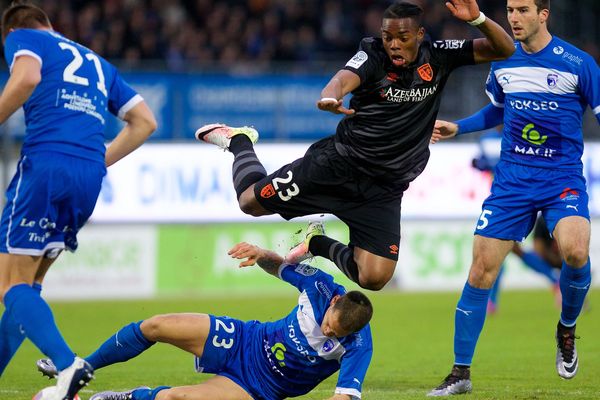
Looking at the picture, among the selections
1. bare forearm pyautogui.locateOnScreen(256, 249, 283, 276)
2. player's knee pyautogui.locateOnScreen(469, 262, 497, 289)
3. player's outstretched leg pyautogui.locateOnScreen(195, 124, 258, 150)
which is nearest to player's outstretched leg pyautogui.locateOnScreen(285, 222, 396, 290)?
bare forearm pyautogui.locateOnScreen(256, 249, 283, 276)

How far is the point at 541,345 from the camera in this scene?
38.4 ft

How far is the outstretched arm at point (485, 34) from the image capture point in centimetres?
770

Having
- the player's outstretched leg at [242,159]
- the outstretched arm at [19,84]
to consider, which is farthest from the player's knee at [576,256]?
the outstretched arm at [19,84]

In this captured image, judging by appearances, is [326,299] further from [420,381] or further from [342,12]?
[342,12]

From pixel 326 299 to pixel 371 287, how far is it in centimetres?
118

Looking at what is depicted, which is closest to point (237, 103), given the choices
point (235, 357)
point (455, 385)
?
point (455, 385)

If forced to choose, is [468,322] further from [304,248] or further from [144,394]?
[144,394]

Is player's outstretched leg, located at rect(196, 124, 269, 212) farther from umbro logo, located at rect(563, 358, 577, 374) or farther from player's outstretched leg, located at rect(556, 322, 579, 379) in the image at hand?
umbro logo, located at rect(563, 358, 577, 374)

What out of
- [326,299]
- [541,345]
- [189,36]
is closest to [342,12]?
[189,36]

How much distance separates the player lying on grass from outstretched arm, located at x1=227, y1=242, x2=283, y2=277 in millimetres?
446

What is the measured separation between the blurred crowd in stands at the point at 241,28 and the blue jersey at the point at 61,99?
1259 centimetres

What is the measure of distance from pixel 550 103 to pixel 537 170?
0.54m

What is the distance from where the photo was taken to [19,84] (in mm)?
6312

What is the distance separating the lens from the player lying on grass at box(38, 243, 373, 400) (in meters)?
6.93
